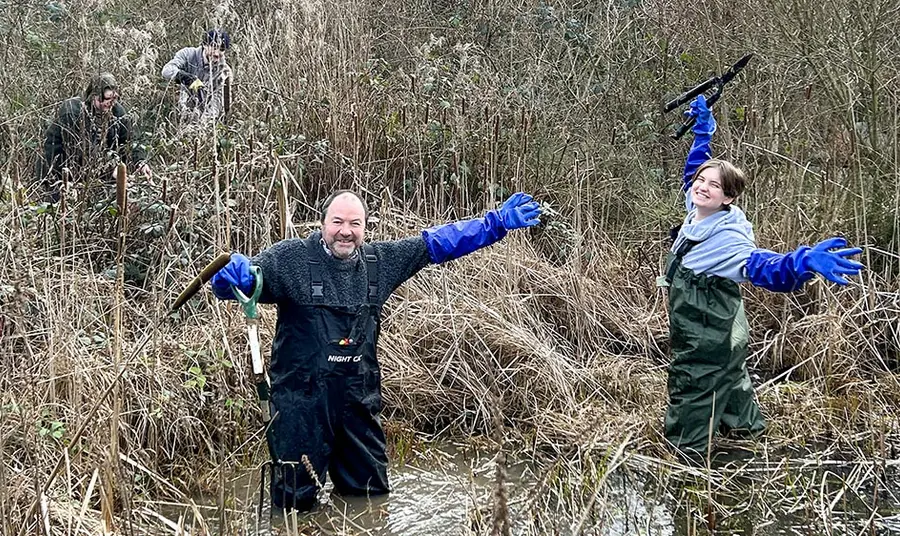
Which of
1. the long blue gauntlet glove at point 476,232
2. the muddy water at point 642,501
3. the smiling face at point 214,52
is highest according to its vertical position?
the smiling face at point 214,52

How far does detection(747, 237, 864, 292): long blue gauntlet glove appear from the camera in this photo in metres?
A: 4.01

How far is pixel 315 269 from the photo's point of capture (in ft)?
13.7

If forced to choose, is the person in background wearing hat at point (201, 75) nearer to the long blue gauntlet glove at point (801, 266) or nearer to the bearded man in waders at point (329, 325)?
the bearded man in waders at point (329, 325)

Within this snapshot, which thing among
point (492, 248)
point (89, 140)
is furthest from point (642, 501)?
point (89, 140)

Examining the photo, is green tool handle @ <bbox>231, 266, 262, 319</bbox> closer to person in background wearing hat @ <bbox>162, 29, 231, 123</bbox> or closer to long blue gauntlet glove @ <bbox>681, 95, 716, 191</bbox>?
long blue gauntlet glove @ <bbox>681, 95, 716, 191</bbox>

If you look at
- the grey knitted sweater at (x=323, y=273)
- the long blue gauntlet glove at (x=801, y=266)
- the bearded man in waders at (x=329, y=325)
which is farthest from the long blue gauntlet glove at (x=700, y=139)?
the grey knitted sweater at (x=323, y=273)

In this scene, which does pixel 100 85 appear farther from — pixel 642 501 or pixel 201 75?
pixel 642 501

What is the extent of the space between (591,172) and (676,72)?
2.13 metres

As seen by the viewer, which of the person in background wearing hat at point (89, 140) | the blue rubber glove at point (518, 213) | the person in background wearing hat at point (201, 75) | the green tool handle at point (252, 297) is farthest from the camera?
the person in background wearing hat at point (201, 75)

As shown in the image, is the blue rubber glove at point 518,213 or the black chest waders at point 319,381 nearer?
the black chest waders at point 319,381

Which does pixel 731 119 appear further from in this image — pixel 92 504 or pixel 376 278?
pixel 92 504

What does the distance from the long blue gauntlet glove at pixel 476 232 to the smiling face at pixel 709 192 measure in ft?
3.11

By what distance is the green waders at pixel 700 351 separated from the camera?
4.86 m

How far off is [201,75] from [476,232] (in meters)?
4.67
